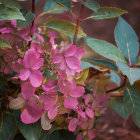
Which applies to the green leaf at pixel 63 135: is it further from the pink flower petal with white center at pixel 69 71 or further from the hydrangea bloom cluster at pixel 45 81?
the pink flower petal with white center at pixel 69 71

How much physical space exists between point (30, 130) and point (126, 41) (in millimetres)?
377

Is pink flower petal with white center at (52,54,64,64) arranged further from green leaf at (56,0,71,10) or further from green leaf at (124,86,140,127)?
green leaf at (124,86,140,127)

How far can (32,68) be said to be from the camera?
0.49m

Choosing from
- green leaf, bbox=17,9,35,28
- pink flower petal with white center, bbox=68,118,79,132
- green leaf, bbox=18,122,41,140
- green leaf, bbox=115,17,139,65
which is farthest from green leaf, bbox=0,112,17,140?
green leaf, bbox=115,17,139,65

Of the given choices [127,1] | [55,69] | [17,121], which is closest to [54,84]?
[55,69]

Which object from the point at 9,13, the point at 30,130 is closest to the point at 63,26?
the point at 9,13

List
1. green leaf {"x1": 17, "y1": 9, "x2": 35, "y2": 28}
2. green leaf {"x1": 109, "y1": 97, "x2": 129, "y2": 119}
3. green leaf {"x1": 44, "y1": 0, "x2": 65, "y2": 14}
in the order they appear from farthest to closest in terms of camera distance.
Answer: green leaf {"x1": 109, "y1": 97, "x2": 129, "y2": 119} < green leaf {"x1": 44, "y1": 0, "x2": 65, "y2": 14} < green leaf {"x1": 17, "y1": 9, "x2": 35, "y2": 28}

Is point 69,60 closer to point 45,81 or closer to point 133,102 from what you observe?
point 45,81

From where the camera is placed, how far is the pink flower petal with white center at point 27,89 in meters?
0.48

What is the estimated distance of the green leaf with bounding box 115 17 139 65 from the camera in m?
0.68

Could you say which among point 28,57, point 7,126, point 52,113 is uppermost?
point 28,57

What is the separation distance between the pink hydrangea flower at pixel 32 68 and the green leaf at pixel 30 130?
0.15m

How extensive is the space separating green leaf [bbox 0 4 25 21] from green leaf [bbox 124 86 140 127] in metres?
0.36

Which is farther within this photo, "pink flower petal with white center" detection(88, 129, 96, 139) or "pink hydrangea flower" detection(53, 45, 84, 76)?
"pink flower petal with white center" detection(88, 129, 96, 139)
